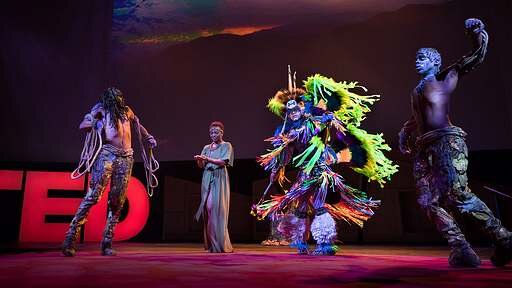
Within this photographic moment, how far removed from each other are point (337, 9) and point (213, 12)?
1965 millimetres

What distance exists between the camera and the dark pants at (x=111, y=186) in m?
3.20

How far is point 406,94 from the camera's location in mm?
5316

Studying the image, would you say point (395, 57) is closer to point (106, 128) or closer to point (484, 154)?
point (484, 154)

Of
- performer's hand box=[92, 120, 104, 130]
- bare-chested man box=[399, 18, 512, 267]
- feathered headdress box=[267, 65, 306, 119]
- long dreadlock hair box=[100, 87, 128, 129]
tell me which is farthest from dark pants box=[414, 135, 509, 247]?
performer's hand box=[92, 120, 104, 130]

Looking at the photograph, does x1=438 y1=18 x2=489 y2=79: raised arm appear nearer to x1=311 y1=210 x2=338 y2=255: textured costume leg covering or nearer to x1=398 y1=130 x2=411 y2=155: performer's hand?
x1=398 y1=130 x2=411 y2=155: performer's hand

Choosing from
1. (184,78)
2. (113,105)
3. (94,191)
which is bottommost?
(94,191)

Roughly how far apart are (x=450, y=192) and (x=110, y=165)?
8.91ft

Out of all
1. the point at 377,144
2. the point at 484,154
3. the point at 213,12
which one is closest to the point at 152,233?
the point at 213,12

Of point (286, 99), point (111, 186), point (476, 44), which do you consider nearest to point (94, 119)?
point (111, 186)

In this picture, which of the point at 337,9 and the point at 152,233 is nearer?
the point at 337,9

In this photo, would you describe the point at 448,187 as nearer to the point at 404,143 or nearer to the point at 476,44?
the point at 404,143

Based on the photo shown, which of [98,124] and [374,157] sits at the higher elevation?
[98,124]

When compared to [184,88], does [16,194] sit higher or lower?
lower

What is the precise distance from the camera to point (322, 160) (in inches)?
137
